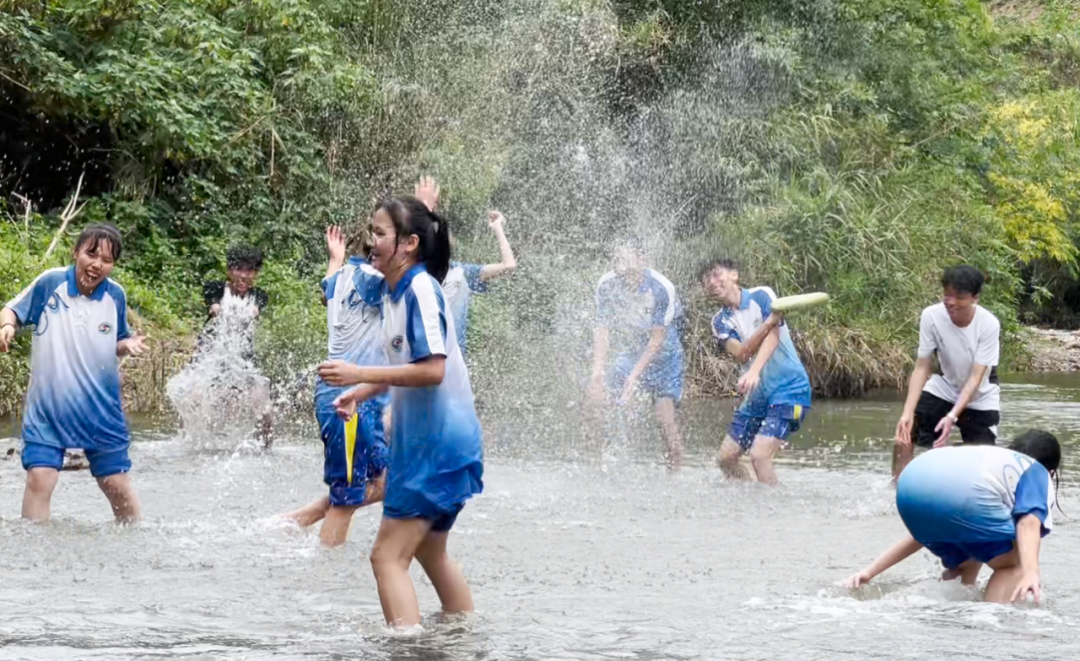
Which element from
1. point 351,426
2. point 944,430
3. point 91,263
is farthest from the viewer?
point 944,430

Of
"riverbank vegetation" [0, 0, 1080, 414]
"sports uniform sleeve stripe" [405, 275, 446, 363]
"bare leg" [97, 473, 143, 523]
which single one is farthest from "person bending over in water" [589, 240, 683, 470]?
"sports uniform sleeve stripe" [405, 275, 446, 363]

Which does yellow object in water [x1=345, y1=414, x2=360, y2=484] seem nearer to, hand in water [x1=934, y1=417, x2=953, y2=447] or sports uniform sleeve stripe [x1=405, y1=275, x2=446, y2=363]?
sports uniform sleeve stripe [x1=405, y1=275, x2=446, y2=363]

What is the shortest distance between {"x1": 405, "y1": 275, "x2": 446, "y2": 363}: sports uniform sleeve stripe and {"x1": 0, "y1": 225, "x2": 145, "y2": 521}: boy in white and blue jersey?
9.26 ft

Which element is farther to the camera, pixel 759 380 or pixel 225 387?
pixel 225 387

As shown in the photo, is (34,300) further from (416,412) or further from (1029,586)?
(1029,586)

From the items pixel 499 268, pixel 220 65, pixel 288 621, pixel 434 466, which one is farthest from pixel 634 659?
pixel 220 65

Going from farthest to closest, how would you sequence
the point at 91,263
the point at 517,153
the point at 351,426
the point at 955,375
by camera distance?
the point at 517,153 < the point at 955,375 < the point at 91,263 < the point at 351,426

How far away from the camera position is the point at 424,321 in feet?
18.2

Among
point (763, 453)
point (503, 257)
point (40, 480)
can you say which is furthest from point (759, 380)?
point (40, 480)

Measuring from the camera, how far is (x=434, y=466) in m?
5.64

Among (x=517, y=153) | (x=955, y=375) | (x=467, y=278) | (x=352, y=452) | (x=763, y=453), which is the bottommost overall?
(x=763, y=453)

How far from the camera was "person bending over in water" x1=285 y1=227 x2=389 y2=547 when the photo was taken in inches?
306

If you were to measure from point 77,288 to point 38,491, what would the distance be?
101 centimetres

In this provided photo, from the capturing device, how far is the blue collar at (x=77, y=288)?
26.0ft
